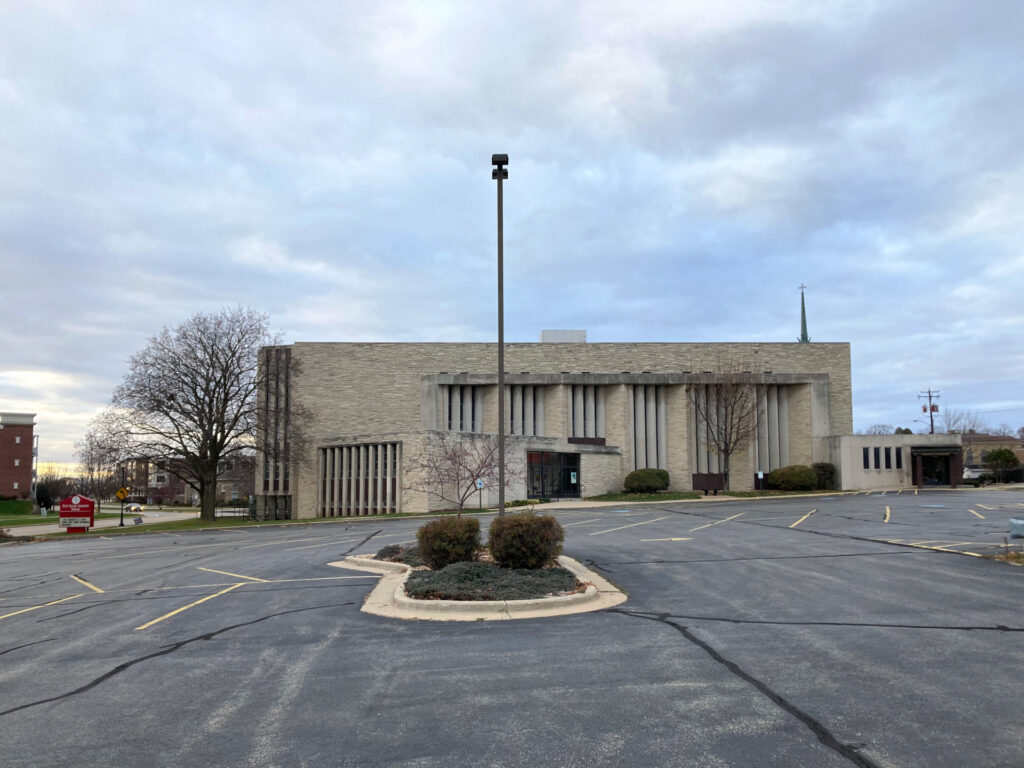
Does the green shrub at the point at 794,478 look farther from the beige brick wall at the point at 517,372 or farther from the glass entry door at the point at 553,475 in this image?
the glass entry door at the point at 553,475

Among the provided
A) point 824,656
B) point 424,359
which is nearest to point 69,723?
point 824,656

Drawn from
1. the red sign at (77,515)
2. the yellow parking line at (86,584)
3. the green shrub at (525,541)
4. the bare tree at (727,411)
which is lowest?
the red sign at (77,515)

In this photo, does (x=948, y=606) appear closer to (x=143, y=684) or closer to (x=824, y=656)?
(x=824, y=656)

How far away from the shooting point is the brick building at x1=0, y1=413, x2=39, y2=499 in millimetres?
80688

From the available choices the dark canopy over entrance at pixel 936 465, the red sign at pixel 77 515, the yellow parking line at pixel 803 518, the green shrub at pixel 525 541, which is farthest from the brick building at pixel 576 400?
the green shrub at pixel 525 541

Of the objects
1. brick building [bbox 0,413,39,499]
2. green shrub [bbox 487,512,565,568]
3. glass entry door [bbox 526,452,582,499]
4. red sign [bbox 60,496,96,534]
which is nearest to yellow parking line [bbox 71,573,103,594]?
green shrub [bbox 487,512,565,568]

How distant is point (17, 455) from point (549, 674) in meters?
93.7

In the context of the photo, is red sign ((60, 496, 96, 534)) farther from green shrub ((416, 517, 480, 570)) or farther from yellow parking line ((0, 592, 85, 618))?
green shrub ((416, 517, 480, 570))

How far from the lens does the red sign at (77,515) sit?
35750mm

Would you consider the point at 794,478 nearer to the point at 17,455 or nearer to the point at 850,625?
the point at 850,625

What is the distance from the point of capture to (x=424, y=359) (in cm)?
5066

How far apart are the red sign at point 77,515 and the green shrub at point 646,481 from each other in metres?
30.7

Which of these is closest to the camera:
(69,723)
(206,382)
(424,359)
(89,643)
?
(69,723)

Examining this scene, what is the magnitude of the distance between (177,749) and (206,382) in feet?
124
